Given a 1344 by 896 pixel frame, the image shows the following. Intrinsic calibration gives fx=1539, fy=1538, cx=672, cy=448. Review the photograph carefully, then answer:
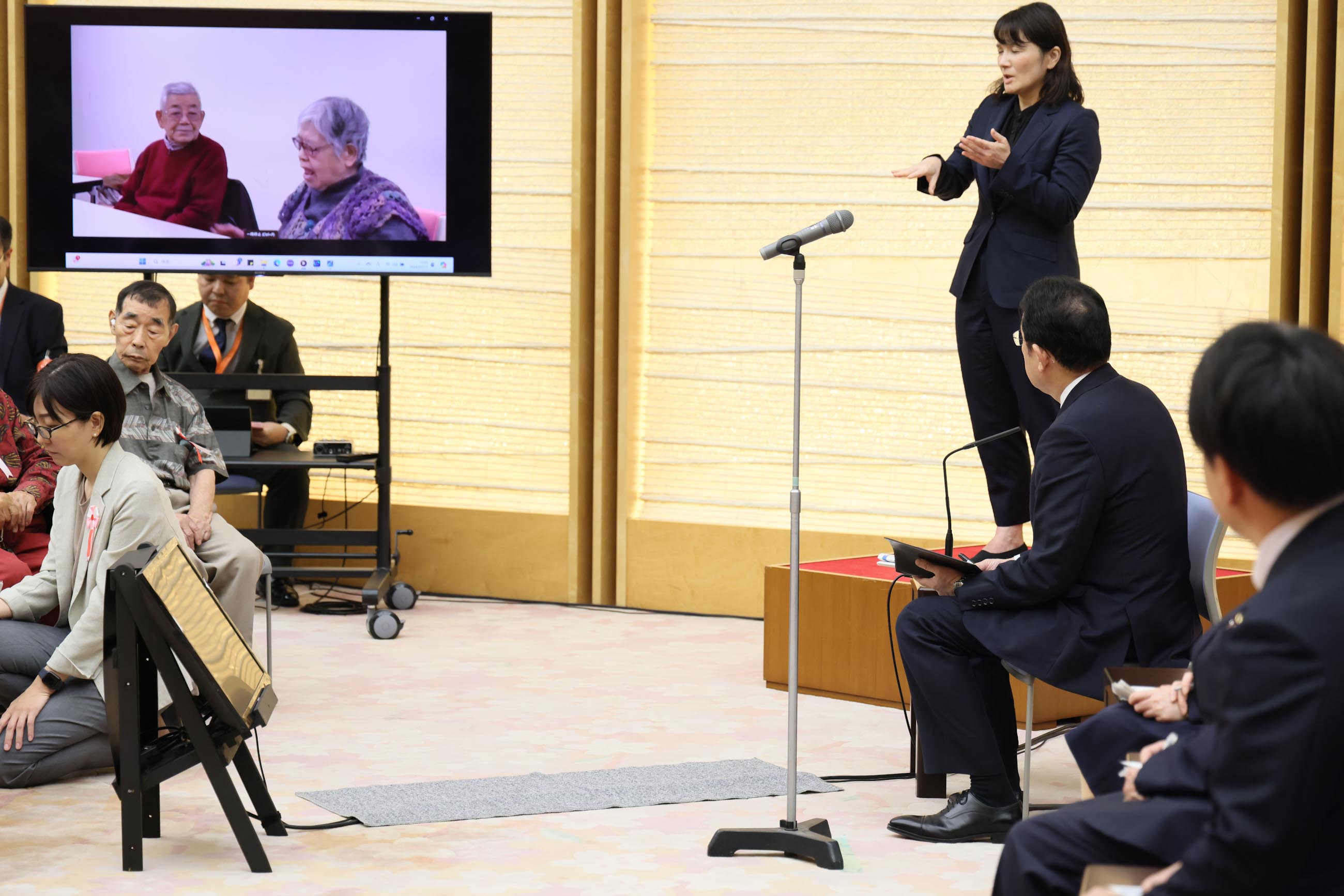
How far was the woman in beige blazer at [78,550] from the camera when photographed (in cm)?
326

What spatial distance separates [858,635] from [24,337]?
2788 millimetres

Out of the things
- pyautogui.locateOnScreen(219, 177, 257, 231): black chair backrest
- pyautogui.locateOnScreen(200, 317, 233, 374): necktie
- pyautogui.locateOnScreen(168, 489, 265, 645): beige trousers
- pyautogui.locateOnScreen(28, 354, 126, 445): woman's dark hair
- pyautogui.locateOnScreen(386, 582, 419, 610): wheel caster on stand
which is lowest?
pyautogui.locateOnScreen(386, 582, 419, 610): wheel caster on stand

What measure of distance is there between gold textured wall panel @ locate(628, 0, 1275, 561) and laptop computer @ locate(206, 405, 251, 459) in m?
1.44

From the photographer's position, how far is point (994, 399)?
4.00 meters

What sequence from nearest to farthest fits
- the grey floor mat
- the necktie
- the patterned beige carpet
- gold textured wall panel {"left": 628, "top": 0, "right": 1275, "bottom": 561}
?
Result: the patterned beige carpet → the grey floor mat → gold textured wall panel {"left": 628, "top": 0, "right": 1275, "bottom": 561} → the necktie

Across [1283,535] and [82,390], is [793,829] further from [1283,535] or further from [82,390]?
[82,390]

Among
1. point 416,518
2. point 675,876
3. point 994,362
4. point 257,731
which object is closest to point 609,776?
point 675,876

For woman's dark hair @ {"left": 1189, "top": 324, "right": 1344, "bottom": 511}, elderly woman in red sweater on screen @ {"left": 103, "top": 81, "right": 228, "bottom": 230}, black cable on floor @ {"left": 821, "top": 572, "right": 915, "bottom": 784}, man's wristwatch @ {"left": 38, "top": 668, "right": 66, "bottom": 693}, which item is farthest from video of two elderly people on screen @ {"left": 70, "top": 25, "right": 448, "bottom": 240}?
woman's dark hair @ {"left": 1189, "top": 324, "right": 1344, "bottom": 511}

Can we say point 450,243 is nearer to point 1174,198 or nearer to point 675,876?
point 1174,198

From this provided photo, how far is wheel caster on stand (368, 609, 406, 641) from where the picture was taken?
5090 mm

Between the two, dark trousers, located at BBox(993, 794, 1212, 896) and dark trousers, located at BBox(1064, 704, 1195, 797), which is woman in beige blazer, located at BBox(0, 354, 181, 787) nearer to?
dark trousers, located at BBox(1064, 704, 1195, 797)

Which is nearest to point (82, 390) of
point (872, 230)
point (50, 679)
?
point (50, 679)

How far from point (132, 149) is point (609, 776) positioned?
2.94 meters

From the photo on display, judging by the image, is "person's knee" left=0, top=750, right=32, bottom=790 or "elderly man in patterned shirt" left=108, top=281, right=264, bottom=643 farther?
"elderly man in patterned shirt" left=108, top=281, right=264, bottom=643
